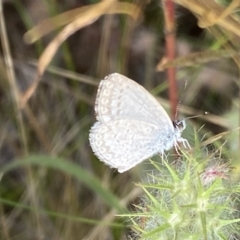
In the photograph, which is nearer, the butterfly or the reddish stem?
the butterfly

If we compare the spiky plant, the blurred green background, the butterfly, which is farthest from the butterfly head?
the blurred green background

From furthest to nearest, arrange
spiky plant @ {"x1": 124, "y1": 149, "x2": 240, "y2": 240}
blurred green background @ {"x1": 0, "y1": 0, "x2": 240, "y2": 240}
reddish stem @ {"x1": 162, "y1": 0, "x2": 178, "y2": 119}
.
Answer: blurred green background @ {"x1": 0, "y1": 0, "x2": 240, "y2": 240}, reddish stem @ {"x1": 162, "y1": 0, "x2": 178, "y2": 119}, spiky plant @ {"x1": 124, "y1": 149, "x2": 240, "y2": 240}

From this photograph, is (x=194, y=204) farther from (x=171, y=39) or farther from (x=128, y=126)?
(x=171, y=39)

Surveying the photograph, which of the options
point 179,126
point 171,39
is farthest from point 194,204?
point 171,39

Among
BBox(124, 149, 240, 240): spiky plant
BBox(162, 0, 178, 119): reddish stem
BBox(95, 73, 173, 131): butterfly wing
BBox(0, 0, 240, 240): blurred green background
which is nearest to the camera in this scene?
BBox(124, 149, 240, 240): spiky plant

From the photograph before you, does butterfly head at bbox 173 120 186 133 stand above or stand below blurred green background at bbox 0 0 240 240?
A: above

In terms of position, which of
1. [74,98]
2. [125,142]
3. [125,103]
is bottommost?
[74,98]

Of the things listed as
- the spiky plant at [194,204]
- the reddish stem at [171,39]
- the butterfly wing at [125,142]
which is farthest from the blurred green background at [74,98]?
the spiky plant at [194,204]

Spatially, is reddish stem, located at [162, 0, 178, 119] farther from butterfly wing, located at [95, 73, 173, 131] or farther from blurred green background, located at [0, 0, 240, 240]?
blurred green background, located at [0, 0, 240, 240]
